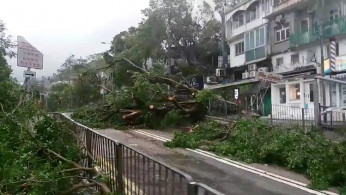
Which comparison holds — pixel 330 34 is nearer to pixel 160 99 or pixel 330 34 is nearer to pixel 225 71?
pixel 160 99

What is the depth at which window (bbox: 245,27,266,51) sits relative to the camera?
1110 inches

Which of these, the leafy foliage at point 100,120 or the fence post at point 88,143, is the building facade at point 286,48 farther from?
the fence post at point 88,143

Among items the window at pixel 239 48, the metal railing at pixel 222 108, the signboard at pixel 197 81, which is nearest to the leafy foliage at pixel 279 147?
the metal railing at pixel 222 108

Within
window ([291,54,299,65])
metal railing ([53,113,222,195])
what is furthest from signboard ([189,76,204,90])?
metal railing ([53,113,222,195])

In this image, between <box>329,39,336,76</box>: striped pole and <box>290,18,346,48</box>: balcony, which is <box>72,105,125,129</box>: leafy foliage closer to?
<box>290,18,346,48</box>: balcony

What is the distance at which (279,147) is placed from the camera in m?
10.0

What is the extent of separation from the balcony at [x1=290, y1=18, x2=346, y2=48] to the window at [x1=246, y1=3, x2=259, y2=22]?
610cm

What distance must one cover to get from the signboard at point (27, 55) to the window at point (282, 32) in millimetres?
19435

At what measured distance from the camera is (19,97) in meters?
9.20

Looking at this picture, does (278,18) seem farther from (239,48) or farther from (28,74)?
(28,74)

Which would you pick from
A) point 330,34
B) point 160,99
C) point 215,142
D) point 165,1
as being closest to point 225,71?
point 165,1

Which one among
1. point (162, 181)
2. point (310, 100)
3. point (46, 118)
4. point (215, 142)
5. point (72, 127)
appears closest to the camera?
point (162, 181)

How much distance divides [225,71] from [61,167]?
2989 cm

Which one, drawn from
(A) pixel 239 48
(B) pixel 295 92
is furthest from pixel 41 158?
(A) pixel 239 48
